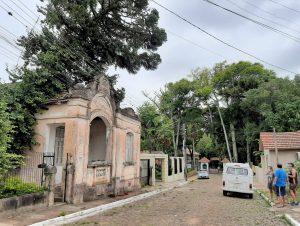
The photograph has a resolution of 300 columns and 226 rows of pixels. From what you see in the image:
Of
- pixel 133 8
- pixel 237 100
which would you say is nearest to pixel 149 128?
pixel 237 100

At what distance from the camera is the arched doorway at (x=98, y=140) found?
16.9m

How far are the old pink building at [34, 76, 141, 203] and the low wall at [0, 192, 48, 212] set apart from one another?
5.25 feet

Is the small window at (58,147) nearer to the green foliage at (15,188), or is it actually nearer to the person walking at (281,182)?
the green foliage at (15,188)

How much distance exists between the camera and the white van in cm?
1850

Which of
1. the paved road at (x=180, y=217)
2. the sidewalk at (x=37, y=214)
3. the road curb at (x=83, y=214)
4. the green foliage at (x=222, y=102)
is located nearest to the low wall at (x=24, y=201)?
the sidewalk at (x=37, y=214)

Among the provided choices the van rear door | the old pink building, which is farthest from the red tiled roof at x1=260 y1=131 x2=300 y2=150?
the old pink building

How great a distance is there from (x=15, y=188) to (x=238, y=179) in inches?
520

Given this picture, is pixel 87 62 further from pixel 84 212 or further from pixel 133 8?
pixel 84 212

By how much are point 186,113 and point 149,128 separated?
11.3m

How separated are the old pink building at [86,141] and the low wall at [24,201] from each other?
1599 mm

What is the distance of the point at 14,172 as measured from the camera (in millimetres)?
13148

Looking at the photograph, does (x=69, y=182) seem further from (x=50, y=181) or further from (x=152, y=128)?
(x=152, y=128)

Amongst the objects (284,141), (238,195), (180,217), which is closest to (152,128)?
(284,141)

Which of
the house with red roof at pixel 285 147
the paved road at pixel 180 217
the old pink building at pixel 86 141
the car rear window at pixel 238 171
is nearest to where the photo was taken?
the paved road at pixel 180 217
